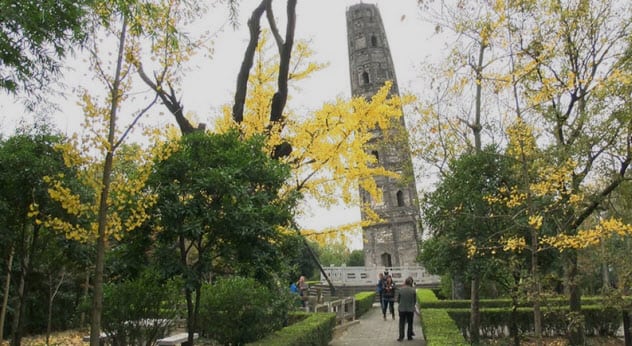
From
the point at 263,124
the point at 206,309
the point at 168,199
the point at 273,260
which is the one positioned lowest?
the point at 206,309

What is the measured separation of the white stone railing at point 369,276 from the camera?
26.0 m

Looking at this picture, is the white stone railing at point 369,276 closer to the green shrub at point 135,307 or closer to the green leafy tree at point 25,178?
the green shrub at point 135,307

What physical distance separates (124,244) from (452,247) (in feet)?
18.7

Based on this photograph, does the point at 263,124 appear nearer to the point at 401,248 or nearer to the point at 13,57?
the point at 13,57

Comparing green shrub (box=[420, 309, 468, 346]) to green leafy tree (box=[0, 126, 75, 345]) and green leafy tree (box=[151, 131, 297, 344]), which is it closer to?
green leafy tree (box=[151, 131, 297, 344])

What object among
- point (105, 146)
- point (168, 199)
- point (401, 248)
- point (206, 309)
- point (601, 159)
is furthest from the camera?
point (401, 248)

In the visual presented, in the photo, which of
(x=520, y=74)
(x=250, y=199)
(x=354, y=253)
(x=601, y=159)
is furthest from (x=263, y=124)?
(x=354, y=253)

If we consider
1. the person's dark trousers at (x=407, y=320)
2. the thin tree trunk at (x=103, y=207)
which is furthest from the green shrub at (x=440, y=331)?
the thin tree trunk at (x=103, y=207)

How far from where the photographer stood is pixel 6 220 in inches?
271

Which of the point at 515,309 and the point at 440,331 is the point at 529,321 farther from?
the point at 440,331

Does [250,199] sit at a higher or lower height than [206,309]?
higher

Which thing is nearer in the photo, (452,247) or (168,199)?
(168,199)

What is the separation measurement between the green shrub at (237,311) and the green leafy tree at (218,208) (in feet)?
5.80

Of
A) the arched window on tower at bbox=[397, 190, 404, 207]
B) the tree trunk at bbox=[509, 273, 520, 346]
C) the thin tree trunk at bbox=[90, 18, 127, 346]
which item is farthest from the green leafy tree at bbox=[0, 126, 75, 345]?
the arched window on tower at bbox=[397, 190, 404, 207]
